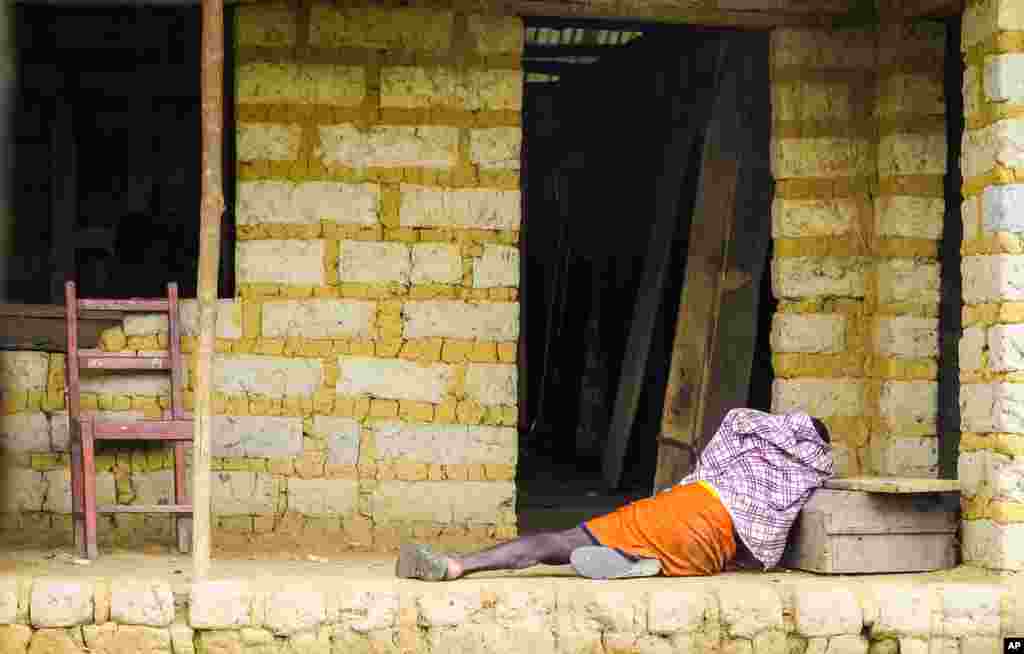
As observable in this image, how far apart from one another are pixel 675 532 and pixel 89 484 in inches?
103

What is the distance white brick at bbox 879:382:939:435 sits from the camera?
698 cm

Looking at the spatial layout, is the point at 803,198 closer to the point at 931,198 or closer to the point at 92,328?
the point at 931,198

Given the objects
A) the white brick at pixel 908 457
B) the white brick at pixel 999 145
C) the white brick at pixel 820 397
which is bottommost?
the white brick at pixel 908 457

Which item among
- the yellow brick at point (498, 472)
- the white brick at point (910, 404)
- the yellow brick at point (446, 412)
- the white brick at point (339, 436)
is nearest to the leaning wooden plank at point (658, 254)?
the white brick at point (910, 404)

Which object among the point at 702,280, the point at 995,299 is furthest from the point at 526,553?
the point at 702,280

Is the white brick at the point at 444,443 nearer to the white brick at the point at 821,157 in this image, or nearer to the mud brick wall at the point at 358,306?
the mud brick wall at the point at 358,306

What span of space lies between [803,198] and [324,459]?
2.66 meters

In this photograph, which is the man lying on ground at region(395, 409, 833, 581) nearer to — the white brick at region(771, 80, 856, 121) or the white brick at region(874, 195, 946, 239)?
the white brick at region(874, 195, 946, 239)

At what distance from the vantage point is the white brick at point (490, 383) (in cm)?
691

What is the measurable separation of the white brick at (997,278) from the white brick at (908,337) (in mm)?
653

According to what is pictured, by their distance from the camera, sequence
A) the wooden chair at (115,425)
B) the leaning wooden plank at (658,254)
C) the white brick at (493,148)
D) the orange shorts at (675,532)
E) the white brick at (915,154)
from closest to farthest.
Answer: the orange shorts at (675,532), the wooden chair at (115,425), the white brick at (493,148), the white brick at (915,154), the leaning wooden plank at (658,254)

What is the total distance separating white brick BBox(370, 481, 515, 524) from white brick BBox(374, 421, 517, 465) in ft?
0.39

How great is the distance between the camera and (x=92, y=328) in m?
6.86

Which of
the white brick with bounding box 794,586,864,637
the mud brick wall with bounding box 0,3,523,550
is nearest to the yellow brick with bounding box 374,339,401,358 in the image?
the mud brick wall with bounding box 0,3,523,550
